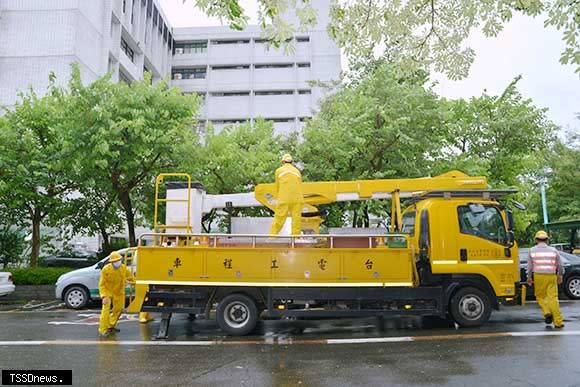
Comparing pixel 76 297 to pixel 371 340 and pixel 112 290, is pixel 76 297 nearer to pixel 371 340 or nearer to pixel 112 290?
pixel 112 290

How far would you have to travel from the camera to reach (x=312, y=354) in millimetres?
6883

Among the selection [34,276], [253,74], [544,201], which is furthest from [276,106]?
[34,276]

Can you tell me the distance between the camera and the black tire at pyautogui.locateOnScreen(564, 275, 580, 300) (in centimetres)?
1327

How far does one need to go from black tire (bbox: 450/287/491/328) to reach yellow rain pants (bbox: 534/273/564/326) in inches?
44.5

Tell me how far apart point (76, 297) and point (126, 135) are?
4810 millimetres

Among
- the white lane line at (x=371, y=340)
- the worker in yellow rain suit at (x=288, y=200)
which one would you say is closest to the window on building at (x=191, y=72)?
the worker in yellow rain suit at (x=288, y=200)

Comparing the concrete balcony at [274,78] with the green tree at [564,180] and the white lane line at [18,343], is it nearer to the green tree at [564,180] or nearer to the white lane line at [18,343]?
the green tree at [564,180]

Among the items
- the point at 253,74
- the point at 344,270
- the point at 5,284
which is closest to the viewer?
the point at 344,270

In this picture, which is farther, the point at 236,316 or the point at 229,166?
the point at 229,166

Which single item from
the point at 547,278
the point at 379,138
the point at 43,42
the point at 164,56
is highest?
the point at 164,56

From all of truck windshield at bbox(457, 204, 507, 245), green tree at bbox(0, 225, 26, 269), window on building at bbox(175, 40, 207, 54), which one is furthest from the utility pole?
window on building at bbox(175, 40, 207, 54)

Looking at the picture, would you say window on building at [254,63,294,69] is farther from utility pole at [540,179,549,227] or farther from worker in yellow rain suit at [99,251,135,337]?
worker in yellow rain suit at [99,251,135,337]

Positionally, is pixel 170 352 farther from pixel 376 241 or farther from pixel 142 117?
pixel 142 117

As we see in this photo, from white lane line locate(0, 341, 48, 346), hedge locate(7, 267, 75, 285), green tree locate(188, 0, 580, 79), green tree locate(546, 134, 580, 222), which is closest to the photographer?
green tree locate(188, 0, 580, 79)
